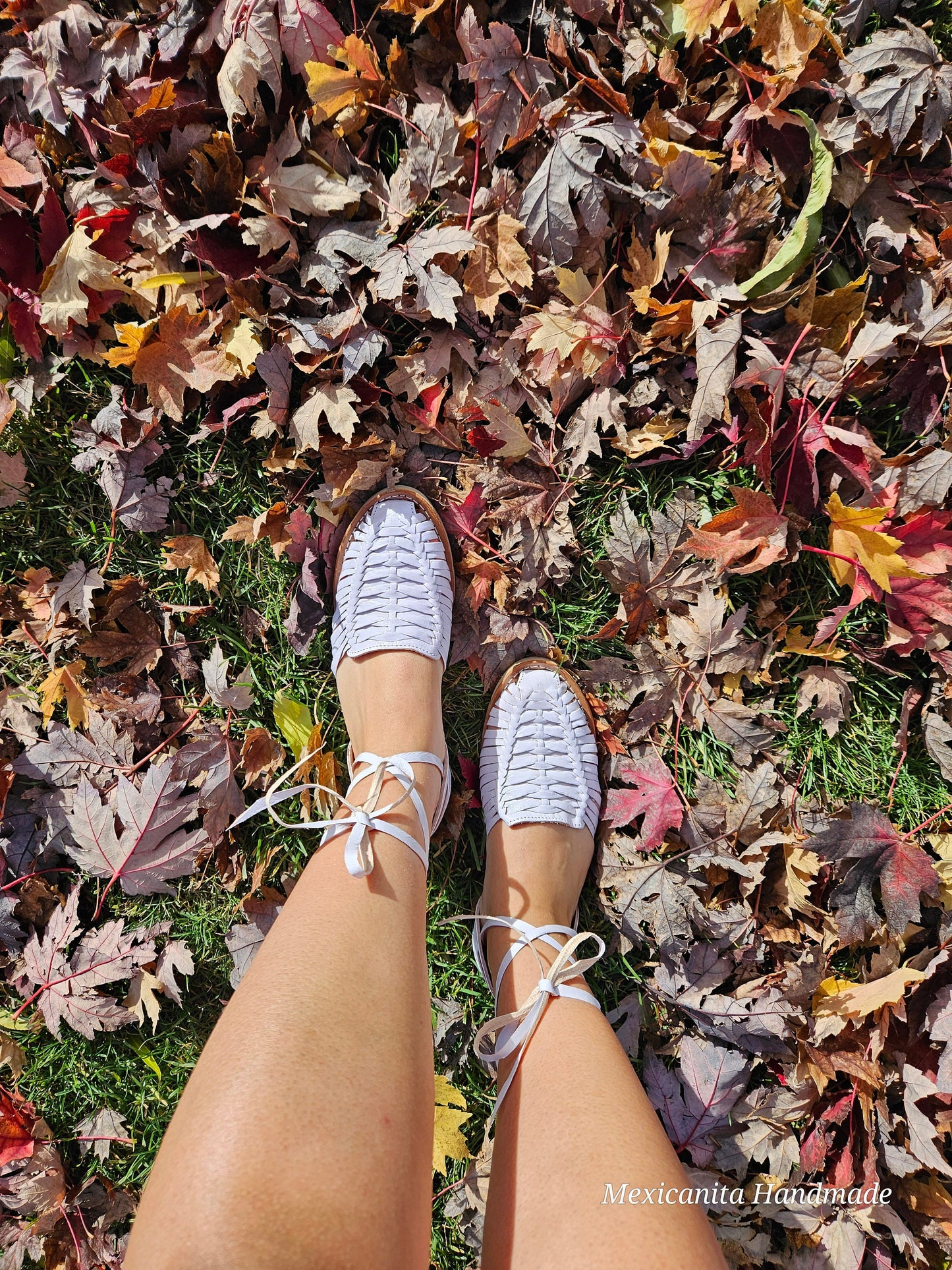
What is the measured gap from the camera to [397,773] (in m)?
1.52

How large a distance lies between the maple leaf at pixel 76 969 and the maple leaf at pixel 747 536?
1.72 metres

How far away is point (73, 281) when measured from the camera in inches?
66.7

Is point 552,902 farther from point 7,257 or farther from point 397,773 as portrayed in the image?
point 7,257

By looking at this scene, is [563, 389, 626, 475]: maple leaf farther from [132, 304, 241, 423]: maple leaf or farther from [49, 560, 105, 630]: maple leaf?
[49, 560, 105, 630]: maple leaf

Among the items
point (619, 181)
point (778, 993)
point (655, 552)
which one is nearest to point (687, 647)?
point (655, 552)

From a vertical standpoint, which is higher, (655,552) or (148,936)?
(655,552)

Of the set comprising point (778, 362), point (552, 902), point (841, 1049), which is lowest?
point (841, 1049)

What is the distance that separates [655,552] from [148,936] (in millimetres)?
1623

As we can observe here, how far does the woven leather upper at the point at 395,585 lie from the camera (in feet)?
5.82

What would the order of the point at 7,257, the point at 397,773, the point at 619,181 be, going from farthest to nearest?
1. the point at 7,257
2. the point at 619,181
3. the point at 397,773

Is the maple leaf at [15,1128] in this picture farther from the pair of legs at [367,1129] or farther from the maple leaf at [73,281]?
the maple leaf at [73,281]

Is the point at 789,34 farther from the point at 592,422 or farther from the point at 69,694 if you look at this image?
the point at 69,694

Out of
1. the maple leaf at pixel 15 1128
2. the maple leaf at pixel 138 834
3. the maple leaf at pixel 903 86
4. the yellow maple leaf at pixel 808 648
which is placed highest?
the maple leaf at pixel 903 86

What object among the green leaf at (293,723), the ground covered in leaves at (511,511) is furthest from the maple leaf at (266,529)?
the green leaf at (293,723)
